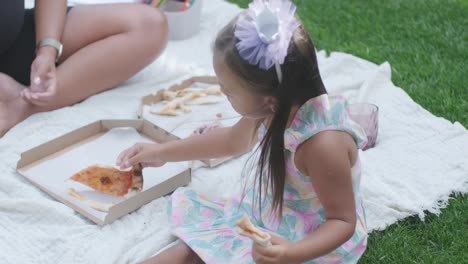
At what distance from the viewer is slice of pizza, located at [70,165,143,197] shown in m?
1.33

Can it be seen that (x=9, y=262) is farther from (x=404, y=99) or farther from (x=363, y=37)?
(x=363, y=37)

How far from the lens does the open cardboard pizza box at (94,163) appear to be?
1.30 metres

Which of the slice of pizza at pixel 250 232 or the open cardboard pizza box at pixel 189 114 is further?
the open cardboard pizza box at pixel 189 114

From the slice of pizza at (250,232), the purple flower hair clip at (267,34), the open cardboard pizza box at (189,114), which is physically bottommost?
the open cardboard pizza box at (189,114)

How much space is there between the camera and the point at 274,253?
3.10 ft

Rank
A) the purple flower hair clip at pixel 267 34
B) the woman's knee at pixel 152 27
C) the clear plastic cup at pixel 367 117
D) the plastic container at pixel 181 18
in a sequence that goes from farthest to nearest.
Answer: the plastic container at pixel 181 18 < the woman's knee at pixel 152 27 < the clear plastic cup at pixel 367 117 < the purple flower hair clip at pixel 267 34

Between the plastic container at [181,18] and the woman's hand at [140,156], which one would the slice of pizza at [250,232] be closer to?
the woman's hand at [140,156]

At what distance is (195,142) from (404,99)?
740 millimetres

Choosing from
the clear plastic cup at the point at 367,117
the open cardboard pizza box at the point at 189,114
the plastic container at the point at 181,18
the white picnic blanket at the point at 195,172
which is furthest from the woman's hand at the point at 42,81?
the clear plastic cup at the point at 367,117

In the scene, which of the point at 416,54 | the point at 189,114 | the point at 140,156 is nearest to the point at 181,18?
the point at 189,114

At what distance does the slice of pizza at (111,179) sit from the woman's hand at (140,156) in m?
0.05

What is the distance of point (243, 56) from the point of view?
0.95 meters

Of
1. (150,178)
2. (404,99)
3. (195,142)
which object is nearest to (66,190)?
(150,178)

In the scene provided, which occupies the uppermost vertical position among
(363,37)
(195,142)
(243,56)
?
(243,56)
